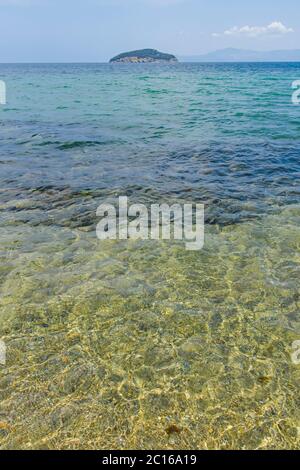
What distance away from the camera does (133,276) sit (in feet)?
26.7

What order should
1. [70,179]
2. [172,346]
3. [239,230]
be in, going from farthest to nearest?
1. [70,179]
2. [239,230]
3. [172,346]

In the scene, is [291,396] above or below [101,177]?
below

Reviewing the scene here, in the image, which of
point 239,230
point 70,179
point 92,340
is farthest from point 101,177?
point 92,340

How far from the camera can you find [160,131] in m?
22.7

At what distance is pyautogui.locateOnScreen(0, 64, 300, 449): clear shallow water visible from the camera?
4.95 metres

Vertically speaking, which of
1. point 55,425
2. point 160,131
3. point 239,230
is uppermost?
point 160,131

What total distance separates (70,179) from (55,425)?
34.5 ft

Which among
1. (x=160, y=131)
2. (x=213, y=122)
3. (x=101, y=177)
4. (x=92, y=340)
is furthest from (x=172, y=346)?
(x=213, y=122)

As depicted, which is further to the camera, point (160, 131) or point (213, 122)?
point (213, 122)

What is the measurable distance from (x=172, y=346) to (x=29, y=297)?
9.79 ft


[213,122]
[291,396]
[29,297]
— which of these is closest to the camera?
[291,396]

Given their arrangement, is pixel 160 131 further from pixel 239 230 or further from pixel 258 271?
pixel 258 271

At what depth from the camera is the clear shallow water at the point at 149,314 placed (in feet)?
16.2

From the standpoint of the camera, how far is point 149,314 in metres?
6.93
